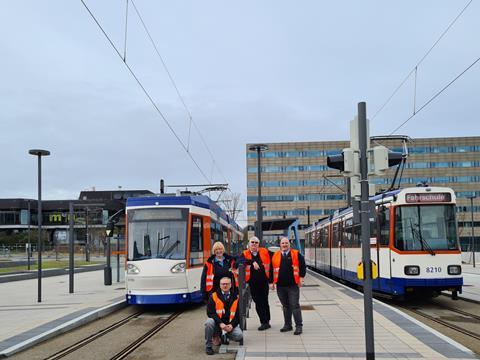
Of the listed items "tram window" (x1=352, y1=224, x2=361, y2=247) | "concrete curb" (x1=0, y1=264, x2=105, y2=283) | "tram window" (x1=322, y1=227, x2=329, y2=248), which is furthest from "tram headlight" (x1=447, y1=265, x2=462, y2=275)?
"concrete curb" (x1=0, y1=264, x2=105, y2=283)

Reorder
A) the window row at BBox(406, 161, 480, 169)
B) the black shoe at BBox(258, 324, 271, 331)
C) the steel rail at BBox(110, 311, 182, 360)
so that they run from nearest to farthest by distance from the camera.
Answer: the steel rail at BBox(110, 311, 182, 360) < the black shoe at BBox(258, 324, 271, 331) < the window row at BBox(406, 161, 480, 169)

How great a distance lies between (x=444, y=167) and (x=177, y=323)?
9576 cm

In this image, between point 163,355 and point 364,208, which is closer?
point 364,208

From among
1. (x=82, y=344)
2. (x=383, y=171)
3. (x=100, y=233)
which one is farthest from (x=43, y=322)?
(x=100, y=233)

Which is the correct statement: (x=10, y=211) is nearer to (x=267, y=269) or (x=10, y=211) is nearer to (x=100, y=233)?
(x=100, y=233)

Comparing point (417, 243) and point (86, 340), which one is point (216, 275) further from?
point (417, 243)

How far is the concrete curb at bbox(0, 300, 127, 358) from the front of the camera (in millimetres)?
8603

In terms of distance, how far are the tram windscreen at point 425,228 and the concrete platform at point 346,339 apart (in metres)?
2.30

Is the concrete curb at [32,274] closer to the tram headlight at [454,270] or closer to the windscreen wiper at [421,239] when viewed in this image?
the windscreen wiper at [421,239]

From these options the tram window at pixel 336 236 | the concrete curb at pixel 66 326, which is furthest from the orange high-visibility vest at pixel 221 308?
the tram window at pixel 336 236

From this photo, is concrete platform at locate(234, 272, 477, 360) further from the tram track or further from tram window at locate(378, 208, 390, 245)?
tram window at locate(378, 208, 390, 245)

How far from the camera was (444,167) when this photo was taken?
99000 millimetres

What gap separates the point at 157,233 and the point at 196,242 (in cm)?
108

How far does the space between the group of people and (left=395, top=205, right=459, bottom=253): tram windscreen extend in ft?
17.0
